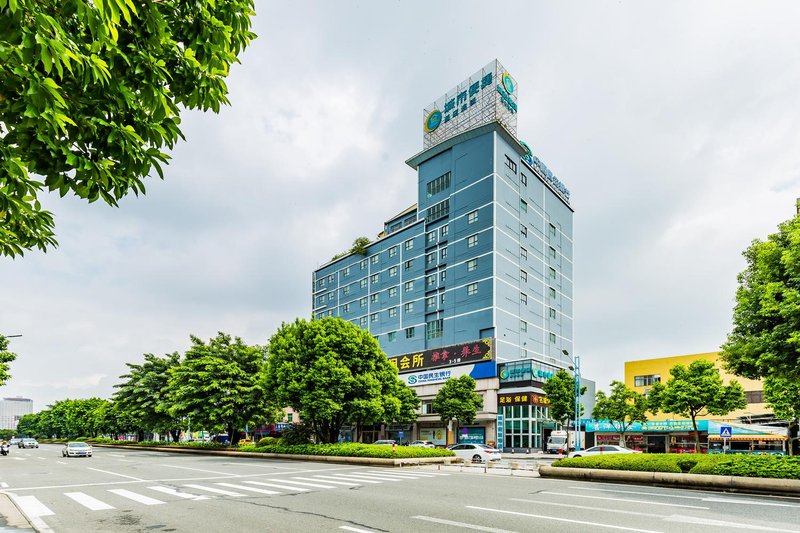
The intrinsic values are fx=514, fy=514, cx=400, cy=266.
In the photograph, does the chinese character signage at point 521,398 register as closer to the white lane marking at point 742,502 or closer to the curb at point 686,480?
the curb at point 686,480

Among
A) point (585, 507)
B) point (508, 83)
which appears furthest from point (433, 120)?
point (585, 507)

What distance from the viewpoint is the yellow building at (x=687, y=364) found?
56.9 m

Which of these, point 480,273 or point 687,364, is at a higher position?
point 480,273

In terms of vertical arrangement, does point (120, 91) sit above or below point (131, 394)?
above

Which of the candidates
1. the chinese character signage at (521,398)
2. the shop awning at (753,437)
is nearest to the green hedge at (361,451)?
the chinese character signage at (521,398)

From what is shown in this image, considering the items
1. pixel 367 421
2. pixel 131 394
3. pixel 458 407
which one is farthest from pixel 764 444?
pixel 131 394

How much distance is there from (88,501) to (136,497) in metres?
1.19

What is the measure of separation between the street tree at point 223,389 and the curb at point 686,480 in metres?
27.5

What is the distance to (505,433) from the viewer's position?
2122 inches

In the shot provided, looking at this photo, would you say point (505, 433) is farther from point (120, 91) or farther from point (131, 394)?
point (120, 91)

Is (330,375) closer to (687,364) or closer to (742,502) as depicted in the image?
(742,502)

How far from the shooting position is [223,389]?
139 feet

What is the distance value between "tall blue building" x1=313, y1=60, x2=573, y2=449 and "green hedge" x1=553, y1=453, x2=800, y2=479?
1297 inches

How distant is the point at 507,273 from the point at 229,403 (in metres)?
35.3
